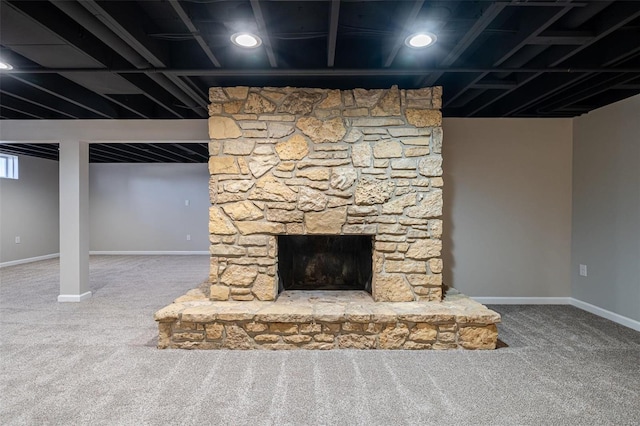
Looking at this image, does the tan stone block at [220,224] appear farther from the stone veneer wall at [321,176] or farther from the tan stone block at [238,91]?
the tan stone block at [238,91]

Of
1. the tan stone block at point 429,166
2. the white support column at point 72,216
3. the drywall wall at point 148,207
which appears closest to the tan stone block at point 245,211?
the tan stone block at point 429,166

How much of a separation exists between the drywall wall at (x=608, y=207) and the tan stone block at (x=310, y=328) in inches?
116

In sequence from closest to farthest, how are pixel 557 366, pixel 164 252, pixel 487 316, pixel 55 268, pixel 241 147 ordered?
pixel 557 366 < pixel 487 316 < pixel 241 147 < pixel 55 268 < pixel 164 252

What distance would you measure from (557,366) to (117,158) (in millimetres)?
7806

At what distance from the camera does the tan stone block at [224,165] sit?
2.75 m

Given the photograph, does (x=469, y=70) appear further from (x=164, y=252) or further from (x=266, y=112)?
(x=164, y=252)

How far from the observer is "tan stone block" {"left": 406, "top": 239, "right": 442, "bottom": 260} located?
2.76 meters

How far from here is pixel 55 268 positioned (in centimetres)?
574

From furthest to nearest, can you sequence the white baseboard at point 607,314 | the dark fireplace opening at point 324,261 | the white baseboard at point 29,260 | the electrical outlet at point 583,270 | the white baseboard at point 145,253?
the white baseboard at point 145,253 < the white baseboard at point 29,260 < the electrical outlet at point 583,270 < the dark fireplace opening at point 324,261 < the white baseboard at point 607,314

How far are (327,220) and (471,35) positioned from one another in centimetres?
164

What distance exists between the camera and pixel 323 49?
7.90 ft

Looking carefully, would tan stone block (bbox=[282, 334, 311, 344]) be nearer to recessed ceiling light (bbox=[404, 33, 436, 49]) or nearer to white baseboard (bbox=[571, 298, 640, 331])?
recessed ceiling light (bbox=[404, 33, 436, 49])

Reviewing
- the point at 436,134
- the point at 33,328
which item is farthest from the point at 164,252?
the point at 436,134

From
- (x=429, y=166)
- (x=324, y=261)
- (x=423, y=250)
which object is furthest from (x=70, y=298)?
(x=429, y=166)
